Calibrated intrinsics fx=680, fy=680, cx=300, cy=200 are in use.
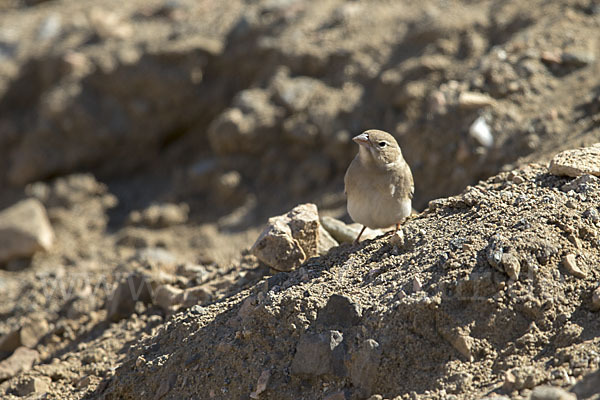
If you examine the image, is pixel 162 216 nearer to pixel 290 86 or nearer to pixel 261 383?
pixel 290 86

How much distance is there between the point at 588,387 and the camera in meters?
3.36

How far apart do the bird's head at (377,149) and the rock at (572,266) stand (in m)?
1.73

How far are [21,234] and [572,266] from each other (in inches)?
294

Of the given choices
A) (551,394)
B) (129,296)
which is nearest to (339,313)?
(551,394)

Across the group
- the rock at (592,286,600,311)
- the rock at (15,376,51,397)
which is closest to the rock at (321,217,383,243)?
the rock at (592,286,600,311)

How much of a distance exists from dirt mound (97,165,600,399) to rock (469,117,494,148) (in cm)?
253

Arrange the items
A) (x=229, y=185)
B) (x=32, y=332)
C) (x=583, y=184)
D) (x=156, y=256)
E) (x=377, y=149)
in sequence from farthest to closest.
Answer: (x=229, y=185), (x=156, y=256), (x=32, y=332), (x=377, y=149), (x=583, y=184)

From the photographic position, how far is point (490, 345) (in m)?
3.97

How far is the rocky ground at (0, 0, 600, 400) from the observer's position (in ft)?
13.4

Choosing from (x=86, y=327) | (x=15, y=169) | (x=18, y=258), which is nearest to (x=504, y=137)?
(x=86, y=327)

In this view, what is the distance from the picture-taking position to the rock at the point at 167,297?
581 centimetres

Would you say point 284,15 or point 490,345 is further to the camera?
point 284,15

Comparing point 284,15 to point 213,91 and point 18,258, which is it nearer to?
point 213,91

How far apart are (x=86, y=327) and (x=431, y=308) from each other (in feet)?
Result: 11.6
